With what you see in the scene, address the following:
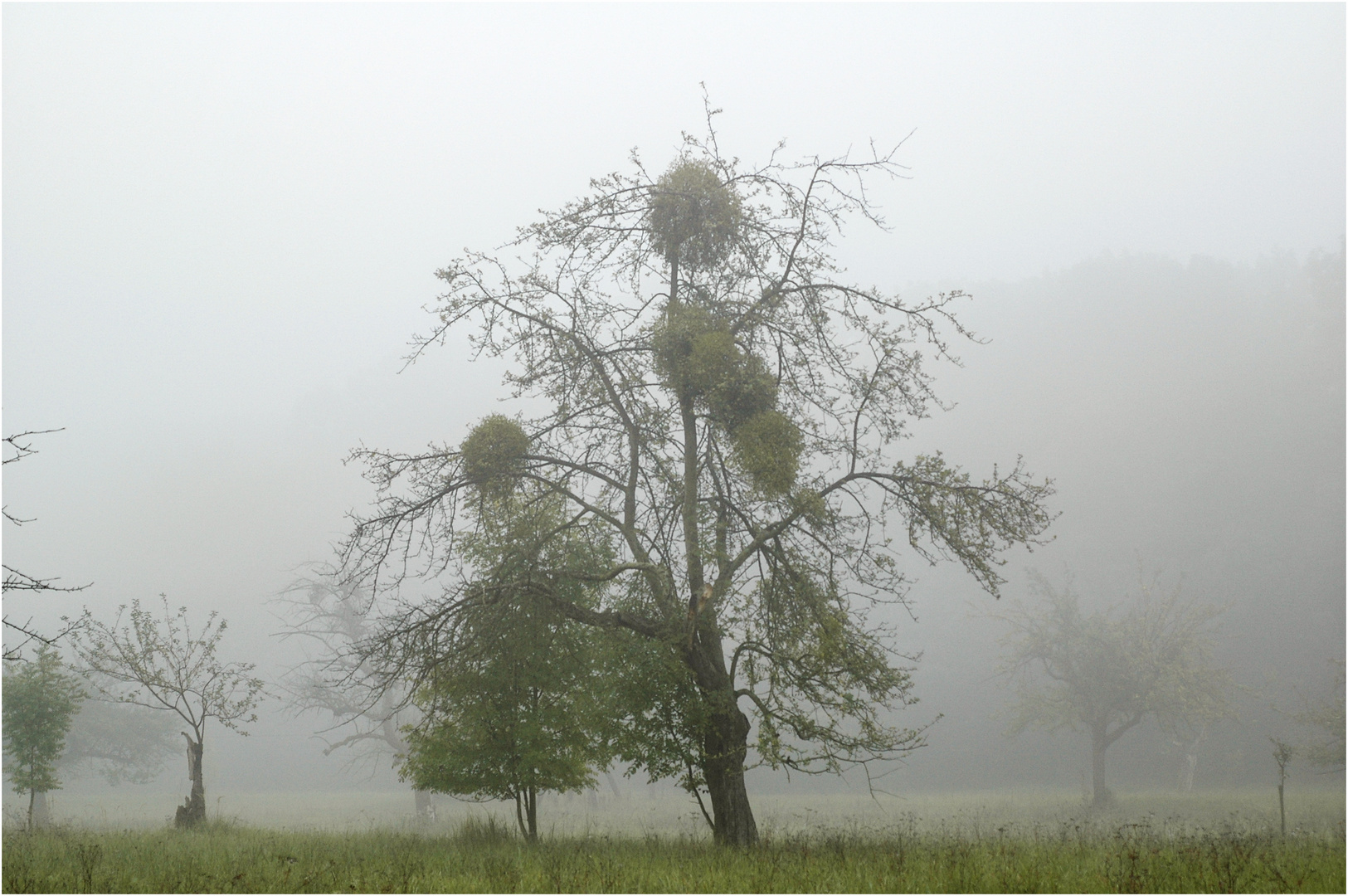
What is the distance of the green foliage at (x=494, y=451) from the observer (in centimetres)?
945

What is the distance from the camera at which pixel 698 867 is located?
710 cm

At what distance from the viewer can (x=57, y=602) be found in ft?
330

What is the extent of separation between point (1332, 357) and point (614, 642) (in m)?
85.9

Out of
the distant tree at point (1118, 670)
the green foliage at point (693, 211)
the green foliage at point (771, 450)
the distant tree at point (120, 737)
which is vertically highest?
the green foliage at point (693, 211)

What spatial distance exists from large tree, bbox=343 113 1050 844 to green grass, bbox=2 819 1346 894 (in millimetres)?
1203

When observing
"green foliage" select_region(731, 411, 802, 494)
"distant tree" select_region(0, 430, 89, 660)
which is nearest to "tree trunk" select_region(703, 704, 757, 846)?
"green foliage" select_region(731, 411, 802, 494)

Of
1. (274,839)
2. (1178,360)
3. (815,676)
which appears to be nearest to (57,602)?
(274,839)

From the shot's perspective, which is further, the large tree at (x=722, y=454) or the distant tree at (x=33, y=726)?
the distant tree at (x=33, y=726)

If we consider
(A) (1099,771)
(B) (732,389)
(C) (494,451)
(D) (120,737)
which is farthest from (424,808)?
(A) (1099,771)

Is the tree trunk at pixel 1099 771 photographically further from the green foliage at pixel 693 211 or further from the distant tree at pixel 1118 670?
the green foliage at pixel 693 211

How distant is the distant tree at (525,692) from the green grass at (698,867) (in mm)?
857

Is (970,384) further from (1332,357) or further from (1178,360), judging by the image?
(1332,357)

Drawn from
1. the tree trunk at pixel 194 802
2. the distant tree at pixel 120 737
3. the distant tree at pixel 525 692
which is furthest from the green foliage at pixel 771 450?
the distant tree at pixel 120 737

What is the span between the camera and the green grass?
6.21m
